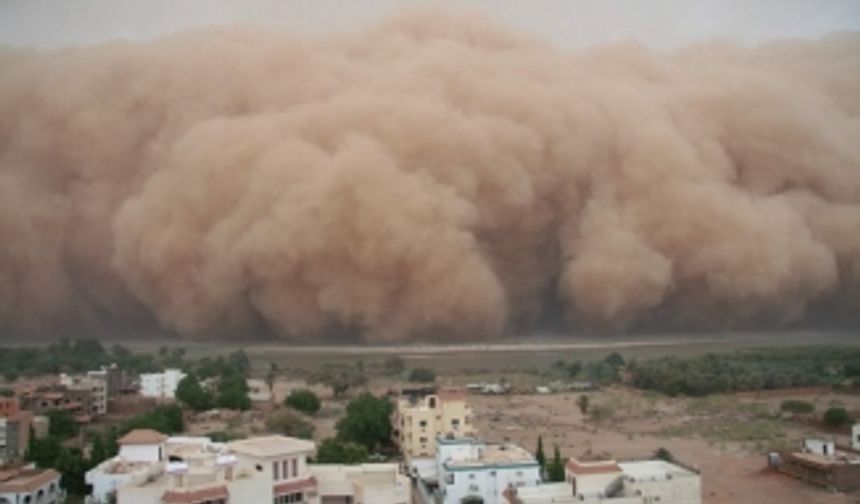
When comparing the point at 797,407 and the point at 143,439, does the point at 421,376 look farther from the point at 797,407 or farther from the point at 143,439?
A: the point at 143,439

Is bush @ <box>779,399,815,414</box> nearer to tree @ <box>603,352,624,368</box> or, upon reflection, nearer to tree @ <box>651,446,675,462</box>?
tree @ <box>603,352,624,368</box>

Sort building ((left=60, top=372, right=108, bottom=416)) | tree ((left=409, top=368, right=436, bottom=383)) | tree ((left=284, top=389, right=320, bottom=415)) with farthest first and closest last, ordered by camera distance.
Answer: tree ((left=409, top=368, right=436, bottom=383)) → building ((left=60, top=372, right=108, bottom=416)) → tree ((left=284, top=389, right=320, bottom=415))

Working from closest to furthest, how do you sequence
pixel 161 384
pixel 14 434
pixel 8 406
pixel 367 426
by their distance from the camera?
pixel 367 426 < pixel 14 434 < pixel 8 406 < pixel 161 384

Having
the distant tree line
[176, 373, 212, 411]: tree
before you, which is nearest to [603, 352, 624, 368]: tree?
the distant tree line

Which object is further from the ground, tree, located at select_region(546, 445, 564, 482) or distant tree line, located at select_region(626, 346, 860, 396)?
distant tree line, located at select_region(626, 346, 860, 396)

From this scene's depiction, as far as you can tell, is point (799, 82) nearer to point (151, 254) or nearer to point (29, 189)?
point (151, 254)

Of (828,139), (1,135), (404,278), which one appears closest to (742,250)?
(828,139)

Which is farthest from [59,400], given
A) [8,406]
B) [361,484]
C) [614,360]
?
[614,360]
